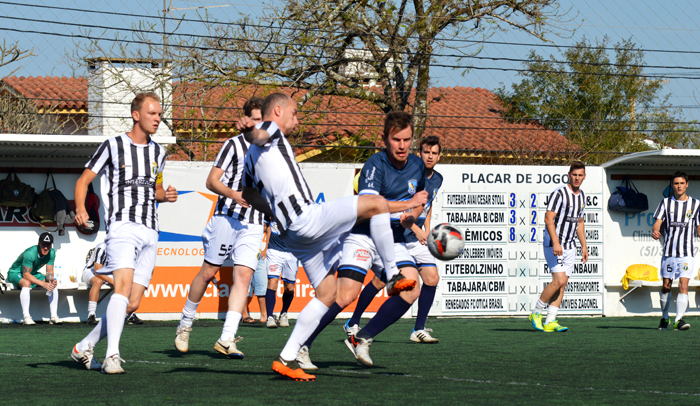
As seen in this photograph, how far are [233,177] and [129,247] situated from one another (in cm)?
140

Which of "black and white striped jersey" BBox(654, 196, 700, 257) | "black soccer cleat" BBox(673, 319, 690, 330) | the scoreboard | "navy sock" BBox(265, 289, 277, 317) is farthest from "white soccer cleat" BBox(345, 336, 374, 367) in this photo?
the scoreboard

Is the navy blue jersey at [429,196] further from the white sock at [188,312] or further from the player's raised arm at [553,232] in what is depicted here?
the player's raised arm at [553,232]

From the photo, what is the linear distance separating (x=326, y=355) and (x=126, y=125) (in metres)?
13.8

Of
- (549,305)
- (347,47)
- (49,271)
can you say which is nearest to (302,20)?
(347,47)

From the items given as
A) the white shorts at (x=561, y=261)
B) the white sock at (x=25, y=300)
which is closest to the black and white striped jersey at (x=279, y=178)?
the white shorts at (x=561, y=261)

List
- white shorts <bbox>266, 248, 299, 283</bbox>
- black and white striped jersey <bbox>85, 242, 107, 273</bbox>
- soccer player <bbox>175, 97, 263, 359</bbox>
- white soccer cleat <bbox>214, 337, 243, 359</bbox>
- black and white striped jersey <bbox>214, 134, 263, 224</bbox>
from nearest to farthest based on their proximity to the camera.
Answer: white soccer cleat <bbox>214, 337, 243, 359</bbox> → soccer player <bbox>175, 97, 263, 359</bbox> → black and white striped jersey <bbox>214, 134, 263, 224</bbox> → white shorts <bbox>266, 248, 299, 283</bbox> → black and white striped jersey <bbox>85, 242, 107, 273</bbox>

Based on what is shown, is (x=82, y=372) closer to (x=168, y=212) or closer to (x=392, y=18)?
(x=168, y=212)

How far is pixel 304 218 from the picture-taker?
4645mm

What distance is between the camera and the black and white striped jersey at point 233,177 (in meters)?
6.53

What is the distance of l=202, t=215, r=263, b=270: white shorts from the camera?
6465 mm

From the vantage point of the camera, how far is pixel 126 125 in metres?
19.1

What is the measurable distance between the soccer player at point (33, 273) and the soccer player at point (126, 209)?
6622 millimetres

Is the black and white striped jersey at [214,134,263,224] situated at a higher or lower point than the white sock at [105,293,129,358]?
higher

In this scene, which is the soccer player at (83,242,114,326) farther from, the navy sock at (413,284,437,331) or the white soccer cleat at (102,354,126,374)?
the white soccer cleat at (102,354,126,374)
